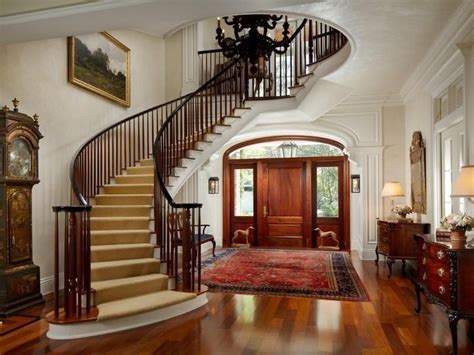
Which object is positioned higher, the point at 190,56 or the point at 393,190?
the point at 190,56

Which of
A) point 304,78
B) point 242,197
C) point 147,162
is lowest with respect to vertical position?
point 242,197

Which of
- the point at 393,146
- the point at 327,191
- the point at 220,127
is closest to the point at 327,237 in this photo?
the point at 327,191

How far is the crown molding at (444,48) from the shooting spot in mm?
3520

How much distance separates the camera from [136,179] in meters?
6.21

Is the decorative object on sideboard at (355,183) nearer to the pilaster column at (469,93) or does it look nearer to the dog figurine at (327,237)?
the dog figurine at (327,237)

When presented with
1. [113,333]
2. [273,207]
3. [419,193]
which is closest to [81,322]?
[113,333]

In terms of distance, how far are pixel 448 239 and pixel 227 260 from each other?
4.33 metres

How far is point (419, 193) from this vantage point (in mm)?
5871

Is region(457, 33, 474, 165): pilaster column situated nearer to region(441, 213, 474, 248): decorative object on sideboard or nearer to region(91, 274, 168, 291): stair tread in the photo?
region(441, 213, 474, 248): decorative object on sideboard

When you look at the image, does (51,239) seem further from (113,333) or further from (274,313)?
(274,313)

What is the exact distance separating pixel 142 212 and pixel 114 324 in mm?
2025

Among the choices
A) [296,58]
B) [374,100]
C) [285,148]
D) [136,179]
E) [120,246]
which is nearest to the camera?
[120,246]

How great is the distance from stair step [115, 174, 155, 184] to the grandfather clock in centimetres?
186

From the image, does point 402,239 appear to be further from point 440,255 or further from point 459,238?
point 459,238
